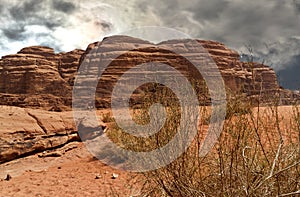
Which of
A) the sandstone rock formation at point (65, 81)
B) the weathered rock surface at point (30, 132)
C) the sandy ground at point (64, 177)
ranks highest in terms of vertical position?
the sandstone rock formation at point (65, 81)

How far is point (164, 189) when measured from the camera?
3.19m

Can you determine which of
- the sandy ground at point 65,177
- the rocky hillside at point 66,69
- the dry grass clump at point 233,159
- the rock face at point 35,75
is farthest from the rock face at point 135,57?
the dry grass clump at point 233,159

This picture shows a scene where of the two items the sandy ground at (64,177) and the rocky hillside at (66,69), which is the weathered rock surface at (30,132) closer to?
the sandy ground at (64,177)

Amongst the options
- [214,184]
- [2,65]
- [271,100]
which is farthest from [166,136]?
[2,65]

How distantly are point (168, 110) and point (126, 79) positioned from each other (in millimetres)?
26345

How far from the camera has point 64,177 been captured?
6.86 m

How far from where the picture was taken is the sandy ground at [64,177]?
572 cm

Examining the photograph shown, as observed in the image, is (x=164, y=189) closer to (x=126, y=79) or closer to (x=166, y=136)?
(x=166, y=136)

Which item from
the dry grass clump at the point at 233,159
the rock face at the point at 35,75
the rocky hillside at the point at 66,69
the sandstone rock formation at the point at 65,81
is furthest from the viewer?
the rock face at the point at 35,75

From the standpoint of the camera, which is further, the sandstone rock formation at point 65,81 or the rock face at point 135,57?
the rock face at point 135,57

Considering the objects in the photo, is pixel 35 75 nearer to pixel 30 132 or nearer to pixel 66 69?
pixel 66 69

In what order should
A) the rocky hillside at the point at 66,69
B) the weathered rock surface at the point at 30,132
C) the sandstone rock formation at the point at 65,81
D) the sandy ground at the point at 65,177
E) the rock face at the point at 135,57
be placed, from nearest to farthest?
the sandy ground at the point at 65,177 → the sandstone rock formation at the point at 65,81 → the weathered rock surface at the point at 30,132 → the rocky hillside at the point at 66,69 → the rock face at the point at 135,57

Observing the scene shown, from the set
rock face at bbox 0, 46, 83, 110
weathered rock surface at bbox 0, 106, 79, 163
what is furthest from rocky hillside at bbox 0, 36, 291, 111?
weathered rock surface at bbox 0, 106, 79, 163

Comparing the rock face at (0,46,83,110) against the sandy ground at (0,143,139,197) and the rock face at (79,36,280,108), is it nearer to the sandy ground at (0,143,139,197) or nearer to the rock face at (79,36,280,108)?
the rock face at (79,36,280,108)
